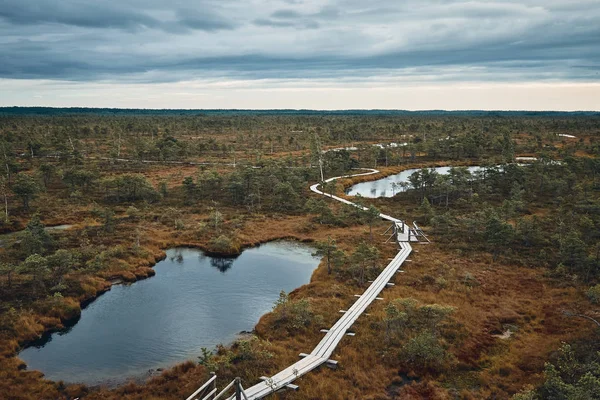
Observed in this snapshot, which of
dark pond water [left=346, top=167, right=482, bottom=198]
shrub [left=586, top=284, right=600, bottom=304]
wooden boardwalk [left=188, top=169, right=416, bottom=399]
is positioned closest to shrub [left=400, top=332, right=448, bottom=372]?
wooden boardwalk [left=188, top=169, right=416, bottom=399]

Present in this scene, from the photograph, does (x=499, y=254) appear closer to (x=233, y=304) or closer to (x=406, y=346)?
(x=406, y=346)

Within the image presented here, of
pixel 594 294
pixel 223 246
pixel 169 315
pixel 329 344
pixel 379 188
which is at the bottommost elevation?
pixel 169 315

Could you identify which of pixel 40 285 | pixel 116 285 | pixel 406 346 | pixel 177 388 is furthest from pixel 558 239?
pixel 40 285

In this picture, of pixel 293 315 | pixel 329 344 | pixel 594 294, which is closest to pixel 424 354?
pixel 329 344

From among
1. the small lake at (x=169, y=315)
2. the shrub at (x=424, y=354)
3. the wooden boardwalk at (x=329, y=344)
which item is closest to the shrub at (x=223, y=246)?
the small lake at (x=169, y=315)

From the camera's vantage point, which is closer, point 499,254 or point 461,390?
point 461,390

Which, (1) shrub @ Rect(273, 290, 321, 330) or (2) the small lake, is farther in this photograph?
(1) shrub @ Rect(273, 290, 321, 330)

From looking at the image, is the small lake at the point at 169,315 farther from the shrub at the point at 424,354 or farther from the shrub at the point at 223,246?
the shrub at the point at 424,354

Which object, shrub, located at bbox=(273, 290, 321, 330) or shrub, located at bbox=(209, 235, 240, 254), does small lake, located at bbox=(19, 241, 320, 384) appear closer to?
shrub, located at bbox=(209, 235, 240, 254)

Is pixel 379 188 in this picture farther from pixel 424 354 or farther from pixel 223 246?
pixel 424 354
